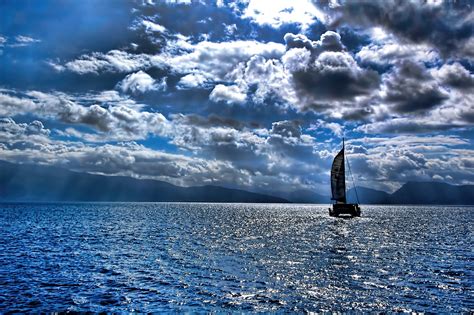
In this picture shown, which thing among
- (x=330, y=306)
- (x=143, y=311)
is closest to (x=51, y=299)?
(x=143, y=311)

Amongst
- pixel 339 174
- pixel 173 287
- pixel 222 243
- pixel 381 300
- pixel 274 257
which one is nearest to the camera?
pixel 381 300

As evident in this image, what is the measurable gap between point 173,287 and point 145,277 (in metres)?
4.84

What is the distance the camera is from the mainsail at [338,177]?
137 meters

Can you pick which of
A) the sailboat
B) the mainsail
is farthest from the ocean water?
the sailboat

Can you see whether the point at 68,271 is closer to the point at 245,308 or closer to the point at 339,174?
the point at 245,308

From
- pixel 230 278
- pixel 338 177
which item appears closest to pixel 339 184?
pixel 338 177

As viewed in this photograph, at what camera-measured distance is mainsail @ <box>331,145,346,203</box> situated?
136750 mm

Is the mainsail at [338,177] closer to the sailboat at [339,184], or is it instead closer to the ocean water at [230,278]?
the sailboat at [339,184]

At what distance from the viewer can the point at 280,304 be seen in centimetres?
2616

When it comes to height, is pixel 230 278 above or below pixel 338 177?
below

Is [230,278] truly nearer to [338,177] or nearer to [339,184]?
[338,177]

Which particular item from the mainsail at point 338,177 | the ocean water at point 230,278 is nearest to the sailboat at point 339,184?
the mainsail at point 338,177

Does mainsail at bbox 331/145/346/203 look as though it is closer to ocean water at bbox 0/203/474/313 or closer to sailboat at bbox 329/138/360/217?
sailboat at bbox 329/138/360/217

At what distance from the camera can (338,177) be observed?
13825cm
